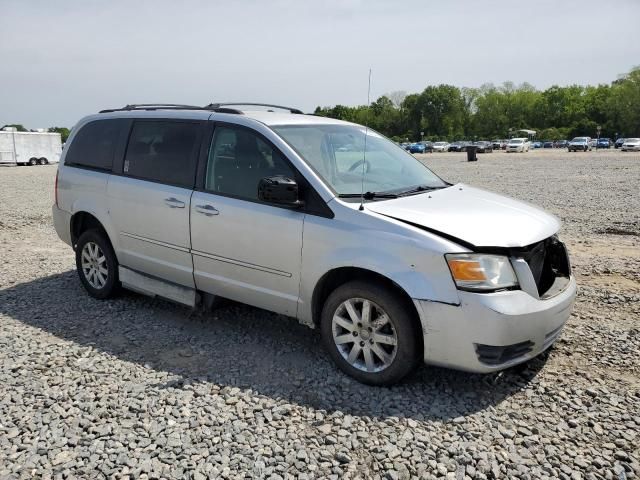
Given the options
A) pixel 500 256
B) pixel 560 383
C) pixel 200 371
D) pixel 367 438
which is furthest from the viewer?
pixel 200 371

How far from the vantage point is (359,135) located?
17.1 feet

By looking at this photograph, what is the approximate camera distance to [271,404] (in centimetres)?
378

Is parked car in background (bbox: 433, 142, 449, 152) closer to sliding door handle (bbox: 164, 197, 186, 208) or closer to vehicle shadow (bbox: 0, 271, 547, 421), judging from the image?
vehicle shadow (bbox: 0, 271, 547, 421)

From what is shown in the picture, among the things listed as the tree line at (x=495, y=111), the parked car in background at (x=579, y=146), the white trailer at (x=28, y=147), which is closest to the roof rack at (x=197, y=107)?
the white trailer at (x=28, y=147)

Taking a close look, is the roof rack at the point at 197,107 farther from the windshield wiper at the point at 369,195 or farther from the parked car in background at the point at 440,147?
the parked car in background at the point at 440,147

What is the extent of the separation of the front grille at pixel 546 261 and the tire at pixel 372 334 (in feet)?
3.09

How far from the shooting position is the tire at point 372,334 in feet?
12.4

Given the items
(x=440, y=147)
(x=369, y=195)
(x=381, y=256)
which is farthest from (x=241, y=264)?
(x=440, y=147)

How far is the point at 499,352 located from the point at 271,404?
1.57 meters

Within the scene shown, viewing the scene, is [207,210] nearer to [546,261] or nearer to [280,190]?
[280,190]

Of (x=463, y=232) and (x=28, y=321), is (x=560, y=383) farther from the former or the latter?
(x=28, y=321)

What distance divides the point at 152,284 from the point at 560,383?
3666 mm

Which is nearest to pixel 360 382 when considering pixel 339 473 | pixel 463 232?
pixel 339 473

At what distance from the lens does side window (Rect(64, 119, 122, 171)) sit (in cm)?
575
